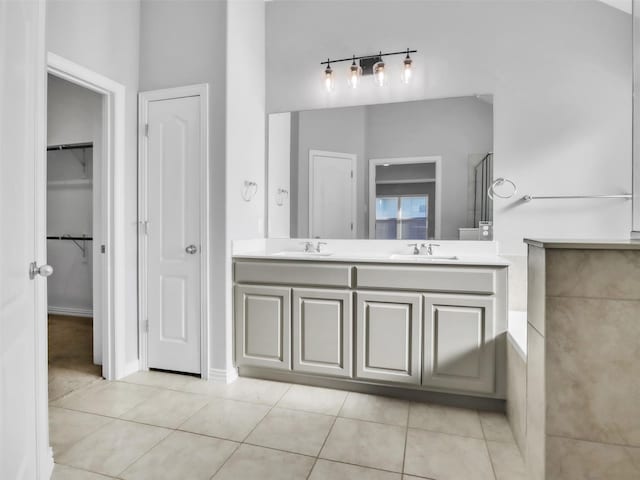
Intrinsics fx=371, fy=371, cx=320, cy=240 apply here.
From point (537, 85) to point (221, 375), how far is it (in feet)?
9.78

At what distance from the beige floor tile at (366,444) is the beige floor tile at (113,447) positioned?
0.88 meters

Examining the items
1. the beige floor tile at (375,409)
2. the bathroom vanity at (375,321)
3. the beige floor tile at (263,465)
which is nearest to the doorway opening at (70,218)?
the bathroom vanity at (375,321)

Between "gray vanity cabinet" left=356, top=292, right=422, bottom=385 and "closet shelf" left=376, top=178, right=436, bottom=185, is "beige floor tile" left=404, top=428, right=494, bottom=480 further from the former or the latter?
"closet shelf" left=376, top=178, right=436, bottom=185

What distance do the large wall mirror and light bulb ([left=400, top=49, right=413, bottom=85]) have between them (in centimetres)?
18

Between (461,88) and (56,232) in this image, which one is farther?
(56,232)

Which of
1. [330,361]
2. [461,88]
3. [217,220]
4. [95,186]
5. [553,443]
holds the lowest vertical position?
[330,361]

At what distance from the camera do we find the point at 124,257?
2.67 meters

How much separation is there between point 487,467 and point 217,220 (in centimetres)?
211

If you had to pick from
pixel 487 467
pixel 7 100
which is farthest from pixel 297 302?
pixel 7 100

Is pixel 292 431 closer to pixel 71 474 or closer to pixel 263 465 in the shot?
pixel 263 465

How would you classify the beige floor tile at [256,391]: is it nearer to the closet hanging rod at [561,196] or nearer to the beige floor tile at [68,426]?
the beige floor tile at [68,426]

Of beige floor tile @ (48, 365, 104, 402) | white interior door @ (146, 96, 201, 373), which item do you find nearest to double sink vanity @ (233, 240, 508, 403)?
white interior door @ (146, 96, 201, 373)

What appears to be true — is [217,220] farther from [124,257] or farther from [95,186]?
[95,186]

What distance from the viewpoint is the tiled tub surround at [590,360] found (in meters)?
1.12
